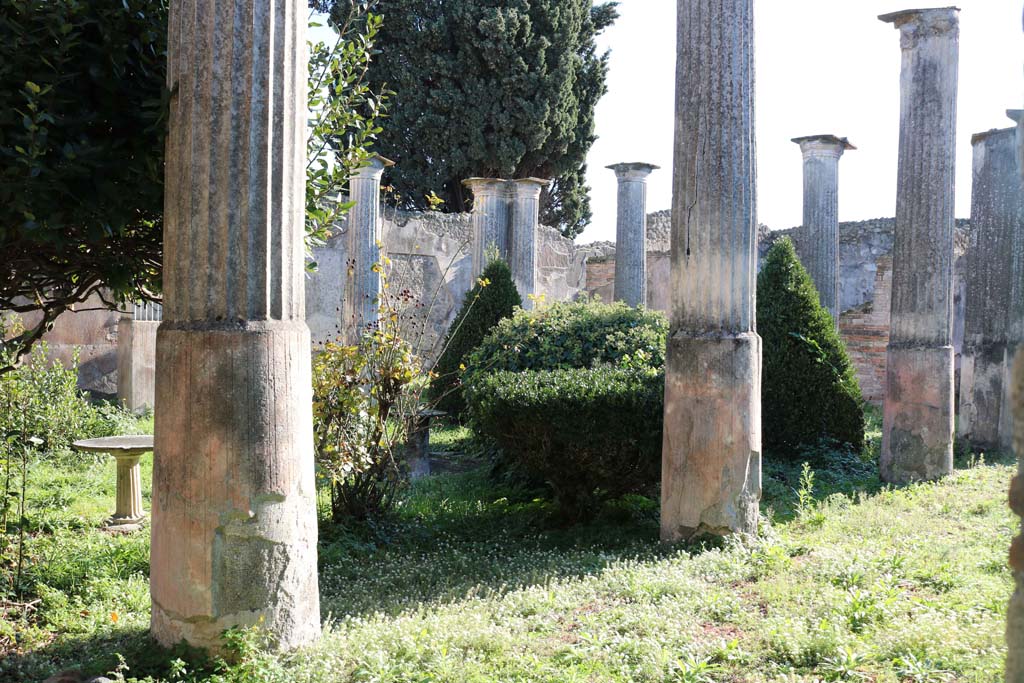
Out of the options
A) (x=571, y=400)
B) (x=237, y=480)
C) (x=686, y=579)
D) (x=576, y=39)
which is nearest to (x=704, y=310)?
(x=571, y=400)

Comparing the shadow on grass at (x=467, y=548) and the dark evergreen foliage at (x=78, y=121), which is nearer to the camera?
the dark evergreen foliage at (x=78, y=121)

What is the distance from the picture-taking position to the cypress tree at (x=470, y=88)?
754 inches

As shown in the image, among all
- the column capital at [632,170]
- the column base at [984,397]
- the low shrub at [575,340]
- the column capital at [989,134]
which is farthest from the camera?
the column capital at [632,170]

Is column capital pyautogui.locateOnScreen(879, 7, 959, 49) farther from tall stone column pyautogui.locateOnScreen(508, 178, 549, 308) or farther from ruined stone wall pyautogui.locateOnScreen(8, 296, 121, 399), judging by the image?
ruined stone wall pyautogui.locateOnScreen(8, 296, 121, 399)

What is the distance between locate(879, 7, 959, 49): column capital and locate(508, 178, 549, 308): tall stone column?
6.33 metres

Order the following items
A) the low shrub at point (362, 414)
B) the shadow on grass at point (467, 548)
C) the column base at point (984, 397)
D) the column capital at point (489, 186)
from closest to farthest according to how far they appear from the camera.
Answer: the shadow on grass at point (467, 548), the low shrub at point (362, 414), the column base at point (984, 397), the column capital at point (489, 186)

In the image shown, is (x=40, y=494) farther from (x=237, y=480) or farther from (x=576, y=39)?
(x=576, y=39)

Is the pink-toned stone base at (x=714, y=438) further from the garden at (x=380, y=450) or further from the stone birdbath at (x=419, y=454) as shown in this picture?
the stone birdbath at (x=419, y=454)

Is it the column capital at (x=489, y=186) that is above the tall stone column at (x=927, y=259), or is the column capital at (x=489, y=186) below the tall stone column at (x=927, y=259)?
above

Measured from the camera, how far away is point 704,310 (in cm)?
543

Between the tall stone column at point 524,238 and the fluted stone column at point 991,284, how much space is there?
620 centimetres

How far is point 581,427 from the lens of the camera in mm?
5754

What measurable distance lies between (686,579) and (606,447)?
4.58 feet

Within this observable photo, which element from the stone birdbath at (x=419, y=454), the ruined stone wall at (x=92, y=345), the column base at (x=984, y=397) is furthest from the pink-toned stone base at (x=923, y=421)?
the ruined stone wall at (x=92, y=345)
